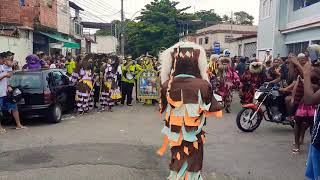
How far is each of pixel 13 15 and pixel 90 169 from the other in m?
17.0

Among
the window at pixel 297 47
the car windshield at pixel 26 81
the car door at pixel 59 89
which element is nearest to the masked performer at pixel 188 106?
the car windshield at pixel 26 81

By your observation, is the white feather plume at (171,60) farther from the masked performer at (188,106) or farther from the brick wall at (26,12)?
the brick wall at (26,12)

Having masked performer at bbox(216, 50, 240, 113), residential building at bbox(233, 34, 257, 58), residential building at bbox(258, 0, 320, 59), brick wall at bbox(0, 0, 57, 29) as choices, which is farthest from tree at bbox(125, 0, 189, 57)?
masked performer at bbox(216, 50, 240, 113)

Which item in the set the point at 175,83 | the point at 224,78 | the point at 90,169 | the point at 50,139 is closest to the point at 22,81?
the point at 50,139

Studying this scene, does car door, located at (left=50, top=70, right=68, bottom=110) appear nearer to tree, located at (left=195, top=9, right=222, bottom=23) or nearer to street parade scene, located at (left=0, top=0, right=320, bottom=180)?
street parade scene, located at (left=0, top=0, right=320, bottom=180)

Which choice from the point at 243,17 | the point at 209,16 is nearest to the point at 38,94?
the point at 209,16

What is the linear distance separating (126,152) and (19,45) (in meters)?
14.7

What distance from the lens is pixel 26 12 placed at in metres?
22.1

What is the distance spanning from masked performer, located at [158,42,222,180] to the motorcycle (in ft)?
16.5

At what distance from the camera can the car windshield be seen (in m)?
9.86

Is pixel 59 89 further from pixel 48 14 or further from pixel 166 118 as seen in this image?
pixel 48 14

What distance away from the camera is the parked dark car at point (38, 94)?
9734mm

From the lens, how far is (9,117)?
9898 mm

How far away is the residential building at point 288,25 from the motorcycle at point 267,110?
8.58 m
